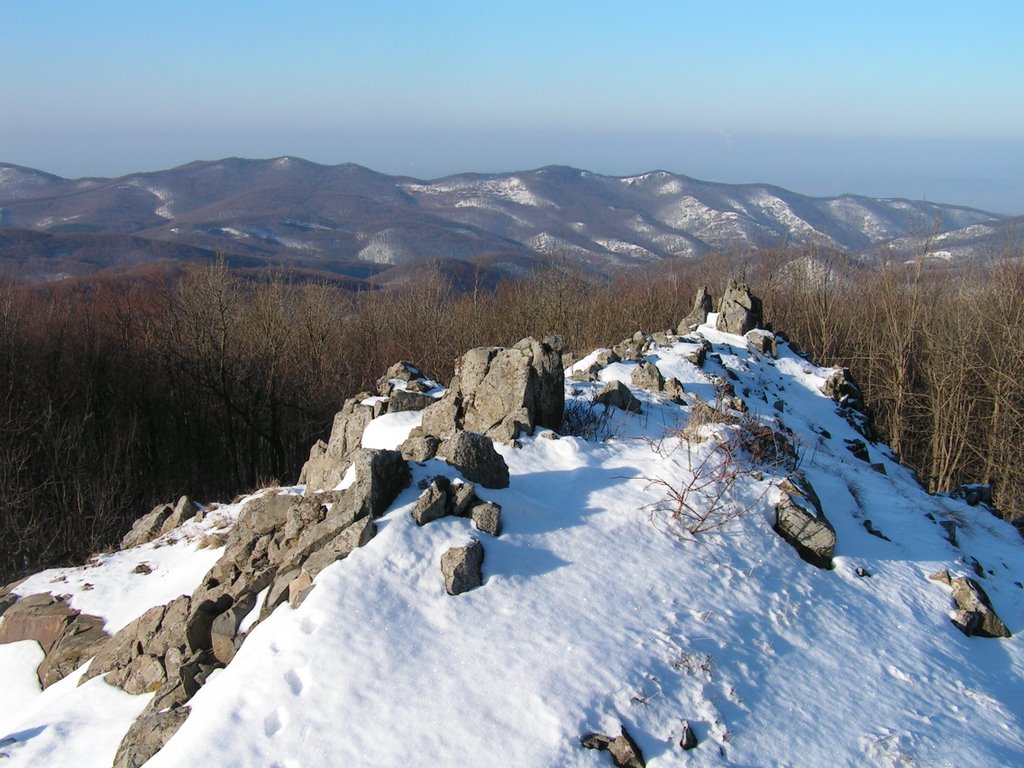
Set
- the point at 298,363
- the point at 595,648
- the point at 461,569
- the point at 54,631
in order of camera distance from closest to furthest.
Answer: the point at 595,648 → the point at 461,569 → the point at 54,631 → the point at 298,363

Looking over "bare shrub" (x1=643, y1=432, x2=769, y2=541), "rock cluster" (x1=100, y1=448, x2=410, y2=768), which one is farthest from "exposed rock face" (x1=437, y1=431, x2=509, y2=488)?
"bare shrub" (x1=643, y1=432, x2=769, y2=541)

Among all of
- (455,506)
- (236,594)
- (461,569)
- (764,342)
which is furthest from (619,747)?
(764,342)

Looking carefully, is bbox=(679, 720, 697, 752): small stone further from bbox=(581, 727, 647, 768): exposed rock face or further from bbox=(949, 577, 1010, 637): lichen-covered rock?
bbox=(949, 577, 1010, 637): lichen-covered rock

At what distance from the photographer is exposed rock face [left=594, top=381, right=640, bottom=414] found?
33.1 feet

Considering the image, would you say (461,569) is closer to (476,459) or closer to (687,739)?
(476,459)

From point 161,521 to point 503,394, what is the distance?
19.3 feet

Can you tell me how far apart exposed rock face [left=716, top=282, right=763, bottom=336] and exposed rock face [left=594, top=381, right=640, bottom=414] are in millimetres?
9235

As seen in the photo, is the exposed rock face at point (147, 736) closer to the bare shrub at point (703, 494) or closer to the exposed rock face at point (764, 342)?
the bare shrub at point (703, 494)

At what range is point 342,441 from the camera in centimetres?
1015

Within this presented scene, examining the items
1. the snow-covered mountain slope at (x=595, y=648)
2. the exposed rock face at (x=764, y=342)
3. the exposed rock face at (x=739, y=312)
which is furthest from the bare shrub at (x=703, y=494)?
the exposed rock face at (x=739, y=312)

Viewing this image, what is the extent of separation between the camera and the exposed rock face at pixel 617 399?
1008 centimetres

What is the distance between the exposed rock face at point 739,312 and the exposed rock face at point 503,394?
35.0ft

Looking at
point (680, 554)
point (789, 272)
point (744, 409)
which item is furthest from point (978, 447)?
point (680, 554)

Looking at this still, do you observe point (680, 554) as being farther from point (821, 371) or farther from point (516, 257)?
point (516, 257)
